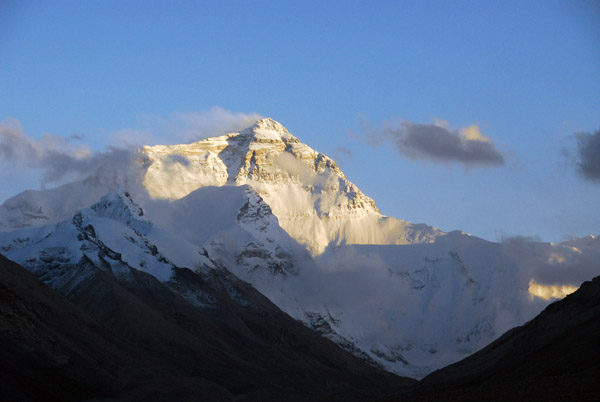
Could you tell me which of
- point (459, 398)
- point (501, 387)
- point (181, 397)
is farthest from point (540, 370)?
point (181, 397)

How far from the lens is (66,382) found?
466 ft

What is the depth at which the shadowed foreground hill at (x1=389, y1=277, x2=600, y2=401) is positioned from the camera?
96.8m

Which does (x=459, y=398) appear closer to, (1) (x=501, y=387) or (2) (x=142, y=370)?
(1) (x=501, y=387)

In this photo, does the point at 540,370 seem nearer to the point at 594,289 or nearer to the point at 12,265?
the point at 594,289

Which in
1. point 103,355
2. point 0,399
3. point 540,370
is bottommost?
point 0,399

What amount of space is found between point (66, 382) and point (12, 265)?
55002mm

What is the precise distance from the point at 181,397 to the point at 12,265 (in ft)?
179

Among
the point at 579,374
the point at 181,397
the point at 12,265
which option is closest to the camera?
the point at 579,374

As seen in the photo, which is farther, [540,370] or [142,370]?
[142,370]

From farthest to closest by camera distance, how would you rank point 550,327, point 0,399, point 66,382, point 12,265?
1. point 12,265
2. point 550,327
3. point 66,382
4. point 0,399

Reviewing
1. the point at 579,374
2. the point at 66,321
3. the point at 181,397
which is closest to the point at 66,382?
the point at 181,397

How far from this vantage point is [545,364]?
12594cm

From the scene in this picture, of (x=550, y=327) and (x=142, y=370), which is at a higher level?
(x=550, y=327)

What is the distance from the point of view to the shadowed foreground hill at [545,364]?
317 feet
